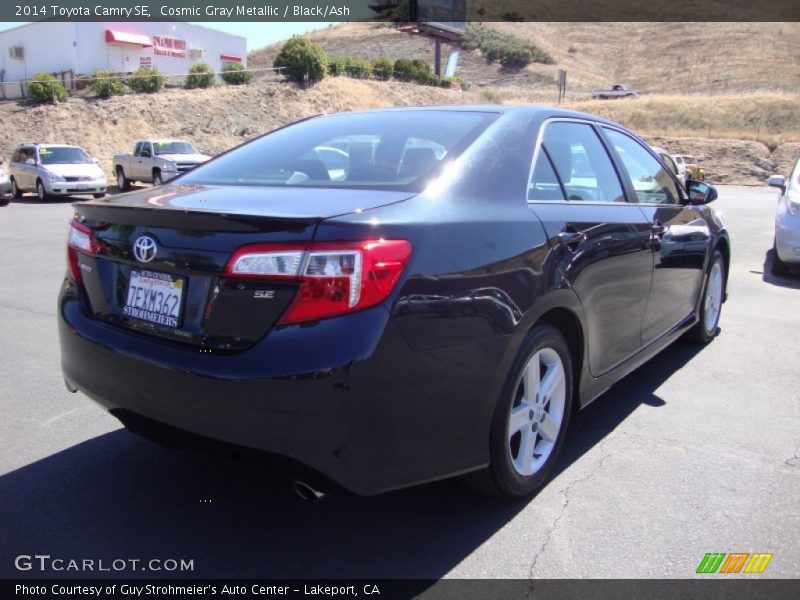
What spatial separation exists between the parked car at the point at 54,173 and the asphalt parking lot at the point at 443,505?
17.6m

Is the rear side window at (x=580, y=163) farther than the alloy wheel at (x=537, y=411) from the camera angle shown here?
Yes

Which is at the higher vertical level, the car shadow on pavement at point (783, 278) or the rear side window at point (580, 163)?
the rear side window at point (580, 163)

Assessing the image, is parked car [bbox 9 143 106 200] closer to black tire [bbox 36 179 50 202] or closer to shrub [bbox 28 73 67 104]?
black tire [bbox 36 179 50 202]

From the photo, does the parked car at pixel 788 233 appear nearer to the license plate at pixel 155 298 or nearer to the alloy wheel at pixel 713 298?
the alloy wheel at pixel 713 298

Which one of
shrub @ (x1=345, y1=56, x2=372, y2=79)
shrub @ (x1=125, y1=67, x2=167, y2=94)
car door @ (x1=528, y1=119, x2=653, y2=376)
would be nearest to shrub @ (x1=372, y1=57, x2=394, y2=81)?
shrub @ (x1=345, y1=56, x2=372, y2=79)

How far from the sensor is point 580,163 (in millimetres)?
3709

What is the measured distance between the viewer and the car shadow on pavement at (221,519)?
2.65 metres

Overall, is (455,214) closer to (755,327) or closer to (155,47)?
(755,327)

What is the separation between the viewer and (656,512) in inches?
120

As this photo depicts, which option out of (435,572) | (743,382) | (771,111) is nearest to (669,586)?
(435,572)

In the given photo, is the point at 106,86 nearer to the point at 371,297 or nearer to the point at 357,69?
the point at 357,69

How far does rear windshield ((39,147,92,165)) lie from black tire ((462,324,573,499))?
21.3m

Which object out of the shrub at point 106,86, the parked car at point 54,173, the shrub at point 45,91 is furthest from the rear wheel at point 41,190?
the shrub at point 106,86

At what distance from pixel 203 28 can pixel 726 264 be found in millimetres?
44576
